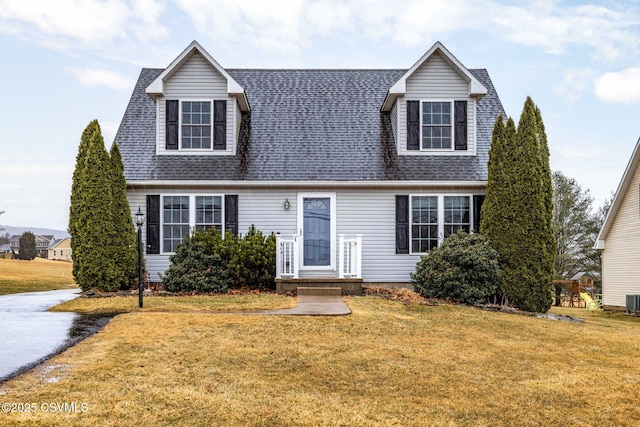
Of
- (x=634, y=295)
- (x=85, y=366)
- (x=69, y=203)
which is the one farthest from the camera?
(x=634, y=295)

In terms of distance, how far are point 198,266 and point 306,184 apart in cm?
350

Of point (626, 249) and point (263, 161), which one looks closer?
point (263, 161)

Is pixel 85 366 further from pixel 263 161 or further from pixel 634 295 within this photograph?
pixel 634 295

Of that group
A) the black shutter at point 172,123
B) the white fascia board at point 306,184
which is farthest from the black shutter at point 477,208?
the black shutter at point 172,123

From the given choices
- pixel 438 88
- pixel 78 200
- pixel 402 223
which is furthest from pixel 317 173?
pixel 78 200

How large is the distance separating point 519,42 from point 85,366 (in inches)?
565

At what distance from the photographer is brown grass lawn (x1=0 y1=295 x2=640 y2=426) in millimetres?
5496

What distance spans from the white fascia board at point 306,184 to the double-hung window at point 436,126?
132 centimetres

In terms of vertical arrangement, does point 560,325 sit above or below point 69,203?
below

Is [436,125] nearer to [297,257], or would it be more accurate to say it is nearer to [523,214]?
[523,214]

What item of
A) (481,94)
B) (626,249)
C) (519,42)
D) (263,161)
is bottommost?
(626,249)

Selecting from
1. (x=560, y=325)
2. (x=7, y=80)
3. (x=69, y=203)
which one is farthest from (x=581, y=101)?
(x=7, y=80)

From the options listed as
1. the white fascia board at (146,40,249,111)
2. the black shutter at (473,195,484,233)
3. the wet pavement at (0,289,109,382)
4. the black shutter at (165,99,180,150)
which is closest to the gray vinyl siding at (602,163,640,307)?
the black shutter at (473,195,484,233)

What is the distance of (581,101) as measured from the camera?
1850 cm
